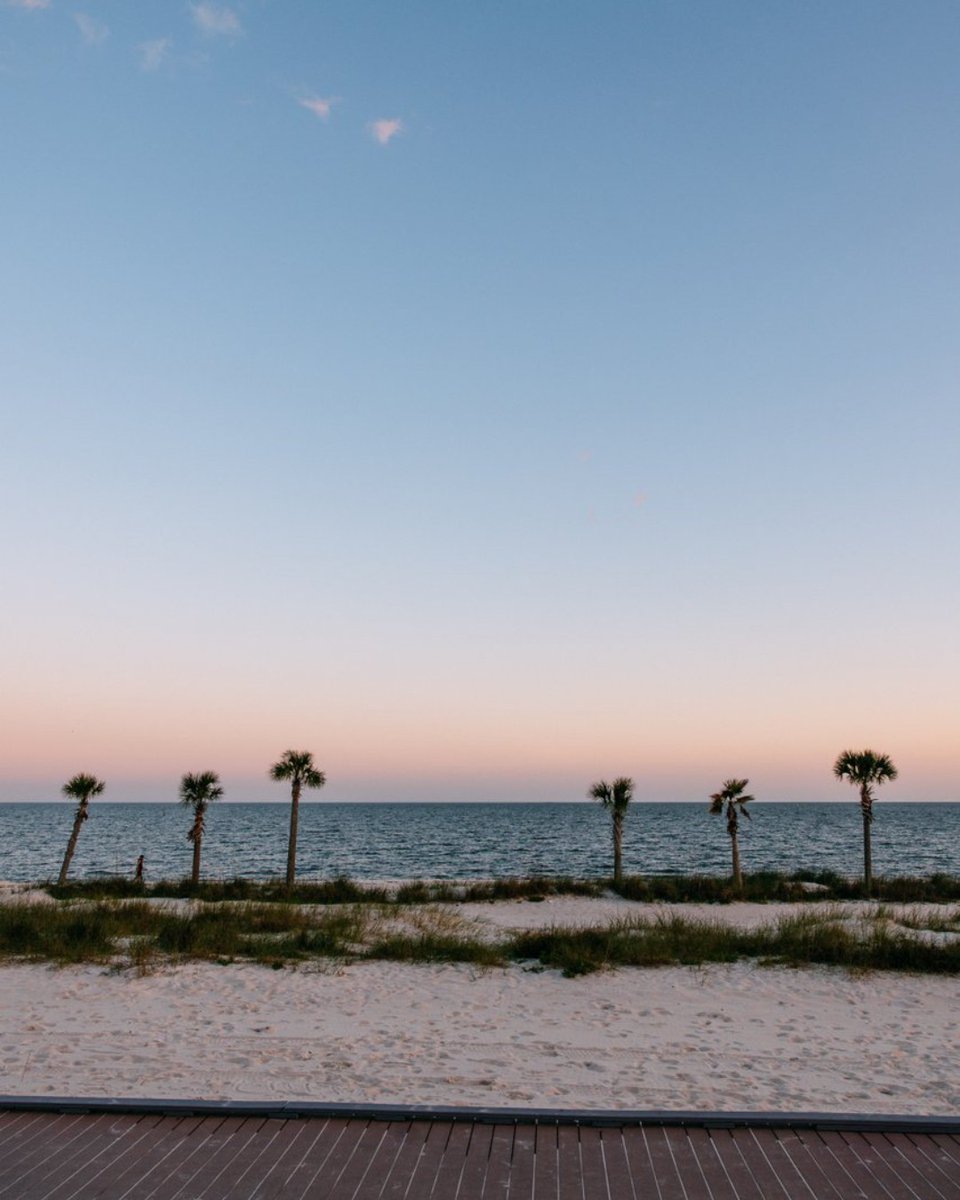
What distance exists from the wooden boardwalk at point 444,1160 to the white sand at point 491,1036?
1.23 metres

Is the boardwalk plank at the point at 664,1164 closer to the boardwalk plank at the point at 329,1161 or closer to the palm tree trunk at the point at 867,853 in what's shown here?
the boardwalk plank at the point at 329,1161

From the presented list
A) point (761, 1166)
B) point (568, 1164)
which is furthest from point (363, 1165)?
point (761, 1166)

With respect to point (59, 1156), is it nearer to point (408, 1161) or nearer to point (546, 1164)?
point (408, 1161)

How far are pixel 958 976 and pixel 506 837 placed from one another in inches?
3355

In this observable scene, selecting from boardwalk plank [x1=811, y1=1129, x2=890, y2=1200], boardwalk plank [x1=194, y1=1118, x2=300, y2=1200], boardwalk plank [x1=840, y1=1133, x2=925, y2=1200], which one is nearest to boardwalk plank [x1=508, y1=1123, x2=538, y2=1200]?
boardwalk plank [x1=194, y1=1118, x2=300, y2=1200]

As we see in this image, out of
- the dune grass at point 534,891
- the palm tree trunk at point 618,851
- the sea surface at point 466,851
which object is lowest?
the sea surface at point 466,851

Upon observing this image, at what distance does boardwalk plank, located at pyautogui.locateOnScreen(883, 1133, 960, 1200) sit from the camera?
6.54 metres

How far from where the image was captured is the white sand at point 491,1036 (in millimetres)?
9227

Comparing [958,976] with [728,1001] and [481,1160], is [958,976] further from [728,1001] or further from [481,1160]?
[481,1160]

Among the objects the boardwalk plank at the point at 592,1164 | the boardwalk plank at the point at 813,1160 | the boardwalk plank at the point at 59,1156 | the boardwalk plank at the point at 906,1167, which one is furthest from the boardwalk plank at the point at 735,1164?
the boardwalk plank at the point at 59,1156

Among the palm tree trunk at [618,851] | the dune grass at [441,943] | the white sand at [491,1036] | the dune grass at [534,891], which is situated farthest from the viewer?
the palm tree trunk at [618,851]

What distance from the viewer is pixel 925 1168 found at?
6953 millimetres

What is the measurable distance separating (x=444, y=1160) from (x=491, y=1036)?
441 cm

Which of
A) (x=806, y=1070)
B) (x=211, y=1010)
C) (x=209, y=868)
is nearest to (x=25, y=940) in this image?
(x=211, y=1010)
